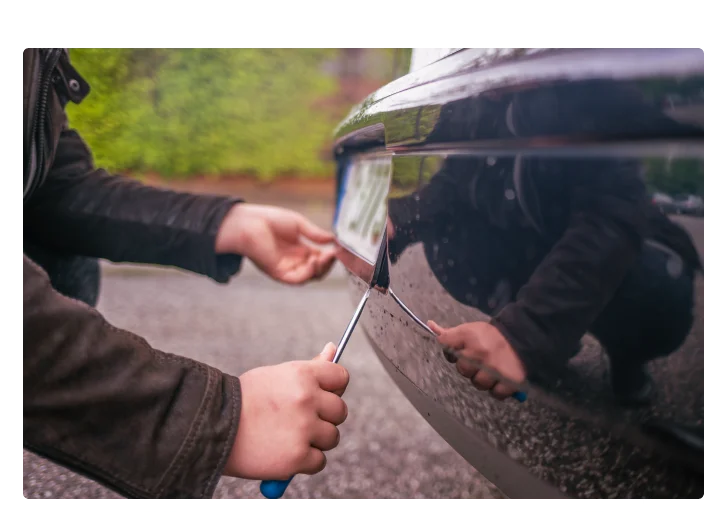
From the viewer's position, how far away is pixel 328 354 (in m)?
0.78

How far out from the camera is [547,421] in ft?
1.81

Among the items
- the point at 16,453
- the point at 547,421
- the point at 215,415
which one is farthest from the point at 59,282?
the point at 547,421

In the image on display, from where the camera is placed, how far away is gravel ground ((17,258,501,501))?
99 centimetres

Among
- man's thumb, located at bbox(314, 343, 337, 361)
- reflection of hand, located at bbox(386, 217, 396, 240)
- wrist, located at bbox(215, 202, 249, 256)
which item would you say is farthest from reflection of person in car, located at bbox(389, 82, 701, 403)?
wrist, located at bbox(215, 202, 249, 256)

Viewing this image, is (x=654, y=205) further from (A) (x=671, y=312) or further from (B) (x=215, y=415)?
(B) (x=215, y=415)

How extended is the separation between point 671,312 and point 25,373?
708mm

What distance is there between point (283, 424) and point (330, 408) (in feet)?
0.24

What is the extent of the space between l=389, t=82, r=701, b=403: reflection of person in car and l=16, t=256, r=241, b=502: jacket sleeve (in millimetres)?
356

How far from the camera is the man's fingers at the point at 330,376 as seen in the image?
0.72 m

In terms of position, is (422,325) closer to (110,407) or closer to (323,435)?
(323,435)

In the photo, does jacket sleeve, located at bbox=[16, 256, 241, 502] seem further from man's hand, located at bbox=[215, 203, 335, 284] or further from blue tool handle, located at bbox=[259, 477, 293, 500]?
man's hand, located at bbox=[215, 203, 335, 284]

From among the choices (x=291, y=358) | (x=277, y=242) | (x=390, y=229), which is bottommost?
(x=291, y=358)

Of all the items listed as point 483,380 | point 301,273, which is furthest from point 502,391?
point 301,273

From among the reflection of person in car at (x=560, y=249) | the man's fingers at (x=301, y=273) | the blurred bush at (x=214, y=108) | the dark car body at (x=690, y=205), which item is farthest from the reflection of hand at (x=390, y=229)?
the man's fingers at (x=301, y=273)
